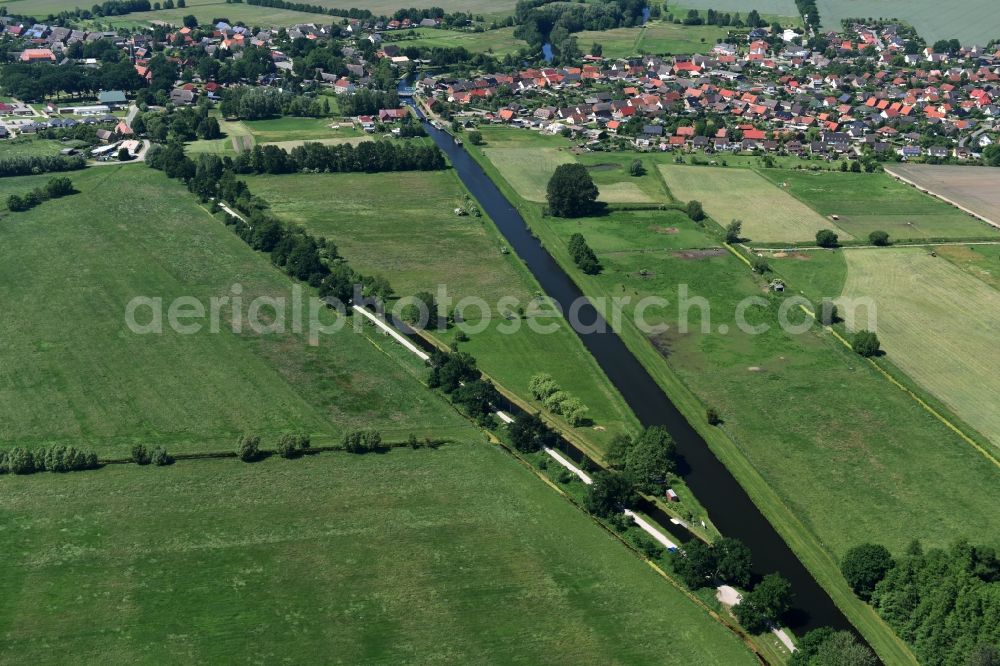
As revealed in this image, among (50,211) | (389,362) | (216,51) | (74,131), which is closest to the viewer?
(389,362)

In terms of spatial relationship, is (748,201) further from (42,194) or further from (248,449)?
(42,194)

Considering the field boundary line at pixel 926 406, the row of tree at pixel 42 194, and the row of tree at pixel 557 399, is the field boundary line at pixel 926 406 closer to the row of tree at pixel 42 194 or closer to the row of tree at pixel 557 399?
the row of tree at pixel 557 399

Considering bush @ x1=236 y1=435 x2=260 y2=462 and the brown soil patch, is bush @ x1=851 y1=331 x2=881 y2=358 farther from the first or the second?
bush @ x1=236 y1=435 x2=260 y2=462

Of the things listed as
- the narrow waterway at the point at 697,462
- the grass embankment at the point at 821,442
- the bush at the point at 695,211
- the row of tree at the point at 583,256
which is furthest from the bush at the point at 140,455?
the bush at the point at 695,211

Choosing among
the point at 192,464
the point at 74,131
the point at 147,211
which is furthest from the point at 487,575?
the point at 74,131

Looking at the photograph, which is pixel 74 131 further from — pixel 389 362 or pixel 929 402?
pixel 929 402

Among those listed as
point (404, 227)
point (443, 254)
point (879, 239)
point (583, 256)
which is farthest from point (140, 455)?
point (879, 239)
